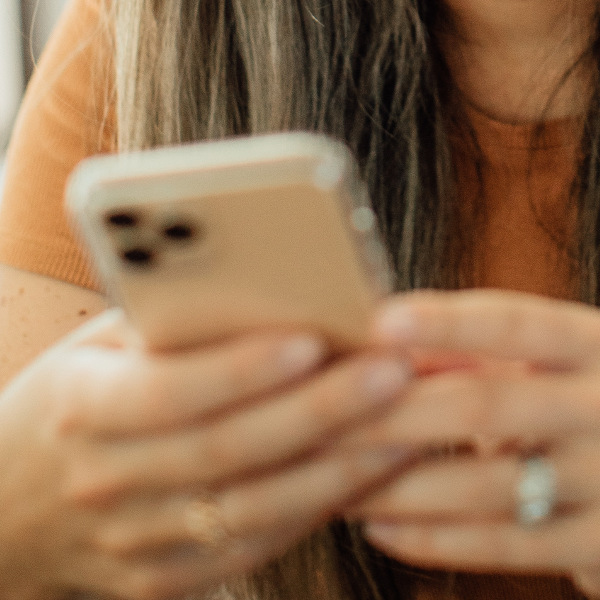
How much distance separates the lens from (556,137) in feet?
2.41

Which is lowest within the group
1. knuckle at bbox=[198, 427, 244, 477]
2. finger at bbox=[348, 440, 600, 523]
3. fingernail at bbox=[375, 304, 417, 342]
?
finger at bbox=[348, 440, 600, 523]

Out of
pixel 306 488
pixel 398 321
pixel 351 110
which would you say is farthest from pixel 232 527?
pixel 351 110

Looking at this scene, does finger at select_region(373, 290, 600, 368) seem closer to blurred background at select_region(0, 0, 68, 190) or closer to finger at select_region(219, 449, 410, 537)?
finger at select_region(219, 449, 410, 537)

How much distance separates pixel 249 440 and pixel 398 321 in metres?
0.10

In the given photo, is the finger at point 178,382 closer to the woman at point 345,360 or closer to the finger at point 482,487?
the woman at point 345,360

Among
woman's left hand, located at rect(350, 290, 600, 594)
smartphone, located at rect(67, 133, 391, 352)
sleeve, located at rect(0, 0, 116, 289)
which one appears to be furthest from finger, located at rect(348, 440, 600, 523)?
sleeve, located at rect(0, 0, 116, 289)

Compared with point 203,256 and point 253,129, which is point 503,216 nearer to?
point 253,129

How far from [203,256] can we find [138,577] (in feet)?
0.82

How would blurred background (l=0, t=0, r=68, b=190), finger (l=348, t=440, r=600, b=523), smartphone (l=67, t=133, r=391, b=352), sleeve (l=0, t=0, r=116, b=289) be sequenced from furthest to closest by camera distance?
1. blurred background (l=0, t=0, r=68, b=190)
2. sleeve (l=0, t=0, r=116, b=289)
3. finger (l=348, t=440, r=600, b=523)
4. smartphone (l=67, t=133, r=391, b=352)

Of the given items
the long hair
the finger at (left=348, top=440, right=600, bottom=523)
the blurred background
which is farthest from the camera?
the blurred background

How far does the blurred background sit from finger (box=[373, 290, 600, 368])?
2.45 meters

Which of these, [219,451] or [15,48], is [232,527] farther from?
[15,48]

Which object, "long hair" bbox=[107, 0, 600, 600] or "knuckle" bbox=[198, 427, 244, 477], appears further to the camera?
"long hair" bbox=[107, 0, 600, 600]

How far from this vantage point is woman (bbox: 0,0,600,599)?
35 centimetres
